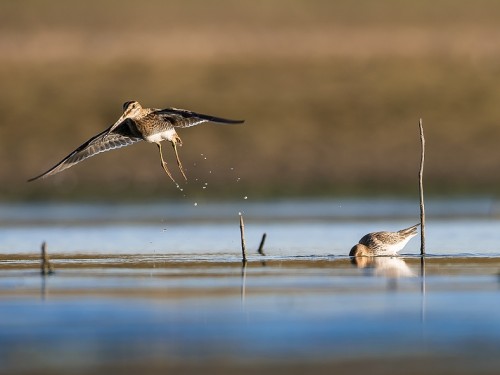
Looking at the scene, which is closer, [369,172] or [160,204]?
[160,204]

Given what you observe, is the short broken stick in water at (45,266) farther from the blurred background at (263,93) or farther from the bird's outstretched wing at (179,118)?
the blurred background at (263,93)

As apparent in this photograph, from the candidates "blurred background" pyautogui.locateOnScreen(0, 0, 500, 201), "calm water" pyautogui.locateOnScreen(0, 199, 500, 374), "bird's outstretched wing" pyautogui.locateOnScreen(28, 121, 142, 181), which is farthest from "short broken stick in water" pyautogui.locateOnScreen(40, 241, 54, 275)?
"blurred background" pyautogui.locateOnScreen(0, 0, 500, 201)

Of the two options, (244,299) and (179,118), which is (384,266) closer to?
(179,118)

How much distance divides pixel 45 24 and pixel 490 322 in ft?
99.2

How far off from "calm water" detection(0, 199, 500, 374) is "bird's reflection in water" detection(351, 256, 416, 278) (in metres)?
0.03

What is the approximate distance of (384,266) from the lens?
1639 centimetres

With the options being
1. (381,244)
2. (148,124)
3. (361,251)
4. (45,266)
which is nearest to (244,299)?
(45,266)

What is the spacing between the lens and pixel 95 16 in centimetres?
4231

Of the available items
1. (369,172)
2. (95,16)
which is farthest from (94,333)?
(95,16)

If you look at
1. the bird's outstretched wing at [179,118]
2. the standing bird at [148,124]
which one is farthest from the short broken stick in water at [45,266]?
the bird's outstretched wing at [179,118]

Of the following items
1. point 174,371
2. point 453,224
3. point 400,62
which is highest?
point 400,62

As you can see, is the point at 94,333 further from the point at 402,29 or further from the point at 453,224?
the point at 402,29

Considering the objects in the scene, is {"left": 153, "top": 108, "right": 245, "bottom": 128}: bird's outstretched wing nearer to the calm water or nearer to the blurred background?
the calm water

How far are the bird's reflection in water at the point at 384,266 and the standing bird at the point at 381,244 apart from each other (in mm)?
96
